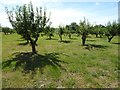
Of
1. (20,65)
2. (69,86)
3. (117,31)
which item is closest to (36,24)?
(20,65)

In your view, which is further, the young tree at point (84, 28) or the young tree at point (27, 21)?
the young tree at point (84, 28)

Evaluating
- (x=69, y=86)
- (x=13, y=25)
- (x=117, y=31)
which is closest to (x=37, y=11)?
(x=13, y=25)

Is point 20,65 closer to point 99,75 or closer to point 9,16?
point 99,75

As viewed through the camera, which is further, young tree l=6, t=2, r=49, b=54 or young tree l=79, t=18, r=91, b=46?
young tree l=79, t=18, r=91, b=46

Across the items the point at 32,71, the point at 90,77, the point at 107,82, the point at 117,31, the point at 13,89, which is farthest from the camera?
the point at 117,31

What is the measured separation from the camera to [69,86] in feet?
40.9

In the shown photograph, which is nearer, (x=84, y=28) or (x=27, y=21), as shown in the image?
(x=27, y=21)

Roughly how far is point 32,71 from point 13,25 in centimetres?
1103

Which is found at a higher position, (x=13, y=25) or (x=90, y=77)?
(x=13, y=25)

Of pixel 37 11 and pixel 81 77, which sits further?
pixel 37 11

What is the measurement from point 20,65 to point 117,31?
3994 cm

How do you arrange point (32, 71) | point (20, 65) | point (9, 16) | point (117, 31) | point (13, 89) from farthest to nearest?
point (117, 31), point (9, 16), point (20, 65), point (32, 71), point (13, 89)

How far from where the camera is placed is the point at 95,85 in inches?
500

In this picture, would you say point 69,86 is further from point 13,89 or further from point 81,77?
point 13,89
